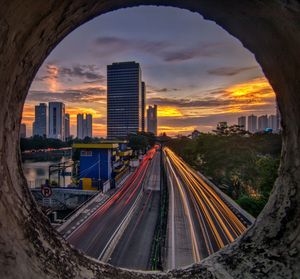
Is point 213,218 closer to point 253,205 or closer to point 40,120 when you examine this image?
point 253,205

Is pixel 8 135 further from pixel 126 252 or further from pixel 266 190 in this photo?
pixel 266 190

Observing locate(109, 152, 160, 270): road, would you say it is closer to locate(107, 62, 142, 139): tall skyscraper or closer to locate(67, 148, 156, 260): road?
locate(67, 148, 156, 260): road

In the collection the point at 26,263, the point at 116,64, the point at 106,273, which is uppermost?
the point at 116,64

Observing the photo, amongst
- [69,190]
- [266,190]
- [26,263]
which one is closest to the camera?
[26,263]

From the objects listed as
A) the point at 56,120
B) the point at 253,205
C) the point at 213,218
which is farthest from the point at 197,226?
the point at 56,120

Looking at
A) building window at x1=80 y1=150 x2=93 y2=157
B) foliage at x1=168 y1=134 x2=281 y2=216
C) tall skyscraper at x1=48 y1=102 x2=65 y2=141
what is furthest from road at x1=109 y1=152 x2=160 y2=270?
tall skyscraper at x1=48 y1=102 x2=65 y2=141

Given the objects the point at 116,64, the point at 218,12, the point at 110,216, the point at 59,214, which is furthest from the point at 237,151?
the point at 116,64
